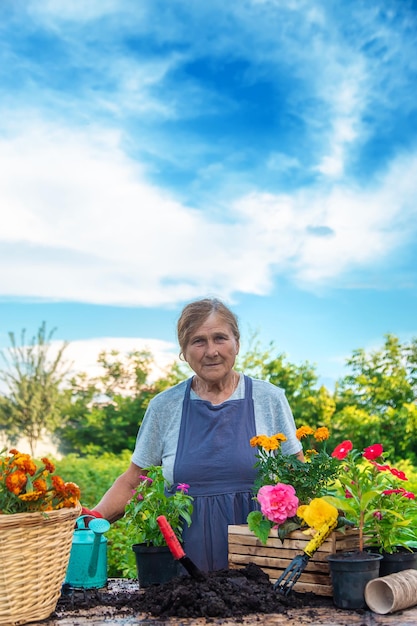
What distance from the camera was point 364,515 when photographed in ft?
7.44

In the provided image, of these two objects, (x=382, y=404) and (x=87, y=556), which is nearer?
(x=87, y=556)

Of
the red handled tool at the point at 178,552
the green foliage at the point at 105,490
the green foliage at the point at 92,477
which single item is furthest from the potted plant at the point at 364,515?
the green foliage at the point at 92,477

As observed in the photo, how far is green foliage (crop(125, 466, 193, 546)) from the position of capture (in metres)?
2.47

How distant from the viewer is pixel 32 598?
6.82 feet

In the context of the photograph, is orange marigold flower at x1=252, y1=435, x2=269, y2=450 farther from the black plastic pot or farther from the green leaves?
the black plastic pot

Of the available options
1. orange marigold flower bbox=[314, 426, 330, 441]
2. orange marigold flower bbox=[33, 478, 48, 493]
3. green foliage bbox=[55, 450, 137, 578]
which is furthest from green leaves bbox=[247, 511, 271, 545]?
green foliage bbox=[55, 450, 137, 578]

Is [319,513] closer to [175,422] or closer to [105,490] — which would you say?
[175,422]

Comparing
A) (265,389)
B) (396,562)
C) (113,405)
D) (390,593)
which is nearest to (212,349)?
(265,389)

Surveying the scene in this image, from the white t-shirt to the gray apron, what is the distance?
5 cm

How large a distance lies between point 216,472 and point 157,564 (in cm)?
54

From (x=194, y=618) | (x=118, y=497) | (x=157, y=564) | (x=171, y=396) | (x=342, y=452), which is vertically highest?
(x=171, y=396)

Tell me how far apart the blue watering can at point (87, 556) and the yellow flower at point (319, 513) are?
717 mm

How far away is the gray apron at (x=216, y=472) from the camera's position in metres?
2.80

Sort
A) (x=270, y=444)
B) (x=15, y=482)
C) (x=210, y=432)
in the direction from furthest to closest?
(x=210, y=432) → (x=270, y=444) → (x=15, y=482)
